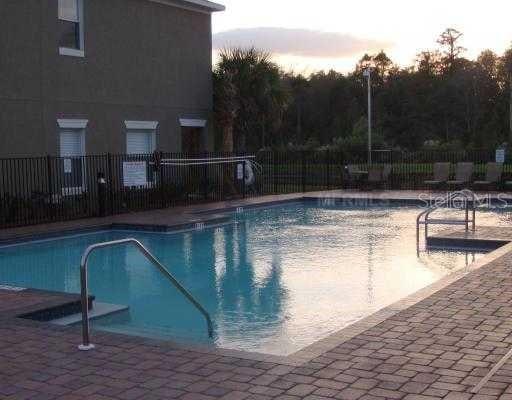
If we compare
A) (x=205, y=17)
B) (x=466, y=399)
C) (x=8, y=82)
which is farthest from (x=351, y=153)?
(x=466, y=399)

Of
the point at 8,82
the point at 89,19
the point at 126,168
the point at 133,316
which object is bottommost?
the point at 133,316

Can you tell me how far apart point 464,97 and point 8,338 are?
5492 centimetres

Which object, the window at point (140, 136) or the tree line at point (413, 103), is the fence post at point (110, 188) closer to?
the window at point (140, 136)

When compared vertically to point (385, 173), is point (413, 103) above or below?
above

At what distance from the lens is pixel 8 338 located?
20.4 ft

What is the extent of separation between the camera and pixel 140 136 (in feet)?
69.1

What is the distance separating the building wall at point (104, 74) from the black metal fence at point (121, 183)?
0.64 meters

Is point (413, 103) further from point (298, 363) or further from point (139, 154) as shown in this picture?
point (298, 363)

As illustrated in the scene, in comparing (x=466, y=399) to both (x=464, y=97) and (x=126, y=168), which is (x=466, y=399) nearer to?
(x=126, y=168)

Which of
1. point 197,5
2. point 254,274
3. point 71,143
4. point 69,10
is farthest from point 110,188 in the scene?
point 254,274

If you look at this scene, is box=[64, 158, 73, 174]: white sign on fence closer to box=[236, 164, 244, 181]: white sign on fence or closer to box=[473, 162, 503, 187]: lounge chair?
box=[236, 164, 244, 181]: white sign on fence

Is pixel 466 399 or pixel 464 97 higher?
pixel 464 97

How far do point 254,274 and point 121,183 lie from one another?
9.21m

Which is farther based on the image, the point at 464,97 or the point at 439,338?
the point at 464,97
